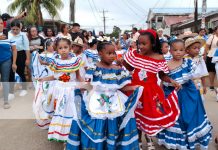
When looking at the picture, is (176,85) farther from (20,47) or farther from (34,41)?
(34,41)

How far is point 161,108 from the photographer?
383cm

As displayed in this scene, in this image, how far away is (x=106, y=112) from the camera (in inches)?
137

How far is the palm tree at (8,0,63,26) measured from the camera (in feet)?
62.7

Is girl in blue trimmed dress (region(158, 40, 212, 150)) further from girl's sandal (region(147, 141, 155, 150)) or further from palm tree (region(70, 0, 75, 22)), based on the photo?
palm tree (region(70, 0, 75, 22))

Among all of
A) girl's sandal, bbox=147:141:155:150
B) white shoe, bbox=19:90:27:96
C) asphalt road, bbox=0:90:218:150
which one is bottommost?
asphalt road, bbox=0:90:218:150

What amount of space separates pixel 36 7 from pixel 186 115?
17394mm

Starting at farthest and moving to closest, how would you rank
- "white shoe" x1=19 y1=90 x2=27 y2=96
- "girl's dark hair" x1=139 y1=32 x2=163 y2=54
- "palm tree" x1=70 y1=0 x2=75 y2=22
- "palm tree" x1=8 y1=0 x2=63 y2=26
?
"palm tree" x1=8 y1=0 x2=63 y2=26
"palm tree" x1=70 y1=0 x2=75 y2=22
"white shoe" x1=19 y1=90 x2=27 y2=96
"girl's dark hair" x1=139 y1=32 x2=163 y2=54

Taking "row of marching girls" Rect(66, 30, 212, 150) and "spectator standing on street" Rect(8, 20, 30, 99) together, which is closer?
"row of marching girls" Rect(66, 30, 212, 150)

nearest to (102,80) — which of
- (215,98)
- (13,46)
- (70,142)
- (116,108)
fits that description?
(116,108)

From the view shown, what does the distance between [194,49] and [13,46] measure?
4.14 m

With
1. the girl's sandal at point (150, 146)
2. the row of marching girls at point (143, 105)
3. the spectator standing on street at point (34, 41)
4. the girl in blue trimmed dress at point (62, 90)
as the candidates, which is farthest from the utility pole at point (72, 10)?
the girl's sandal at point (150, 146)

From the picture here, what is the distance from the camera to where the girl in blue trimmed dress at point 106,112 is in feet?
11.2

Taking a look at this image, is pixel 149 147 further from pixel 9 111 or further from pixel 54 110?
pixel 9 111

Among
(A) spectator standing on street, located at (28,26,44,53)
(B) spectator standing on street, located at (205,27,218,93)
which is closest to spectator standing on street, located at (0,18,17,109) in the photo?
(A) spectator standing on street, located at (28,26,44,53)
